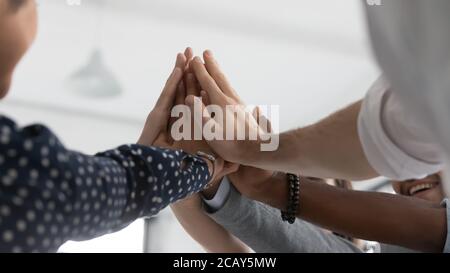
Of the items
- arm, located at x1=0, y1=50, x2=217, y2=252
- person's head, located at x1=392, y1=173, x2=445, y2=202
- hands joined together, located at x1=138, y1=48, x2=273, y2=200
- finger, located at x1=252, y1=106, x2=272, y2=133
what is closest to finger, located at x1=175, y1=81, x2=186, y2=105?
hands joined together, located at x1=138, y1=48, x2=273, y2=200

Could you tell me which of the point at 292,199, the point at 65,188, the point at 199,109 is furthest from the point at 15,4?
the point at 292,199

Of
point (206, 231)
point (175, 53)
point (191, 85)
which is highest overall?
point (175, 53)

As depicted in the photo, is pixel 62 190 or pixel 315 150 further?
pixel 315 150

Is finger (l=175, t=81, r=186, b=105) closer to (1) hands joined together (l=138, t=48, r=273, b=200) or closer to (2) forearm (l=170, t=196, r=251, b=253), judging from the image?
(1) hands joined together (l=138, t=48, r=273, b=200)

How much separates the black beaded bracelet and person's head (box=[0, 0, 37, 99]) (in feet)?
1.37

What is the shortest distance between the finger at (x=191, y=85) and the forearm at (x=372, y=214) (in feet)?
0.67

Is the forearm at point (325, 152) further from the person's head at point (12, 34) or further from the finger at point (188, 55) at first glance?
the person's head at point (12, 34)

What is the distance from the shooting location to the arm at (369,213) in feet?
2.23

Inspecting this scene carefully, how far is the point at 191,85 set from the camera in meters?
0.82

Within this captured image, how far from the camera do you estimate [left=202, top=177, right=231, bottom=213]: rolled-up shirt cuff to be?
0.75 meters

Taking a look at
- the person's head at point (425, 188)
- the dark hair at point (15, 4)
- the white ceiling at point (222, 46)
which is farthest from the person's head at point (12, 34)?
the white ceiling at point (222, 46)

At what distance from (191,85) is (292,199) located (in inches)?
10.3

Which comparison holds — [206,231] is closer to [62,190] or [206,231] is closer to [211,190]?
[211,190]

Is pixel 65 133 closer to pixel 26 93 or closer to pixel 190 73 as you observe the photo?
pixel 26 93
